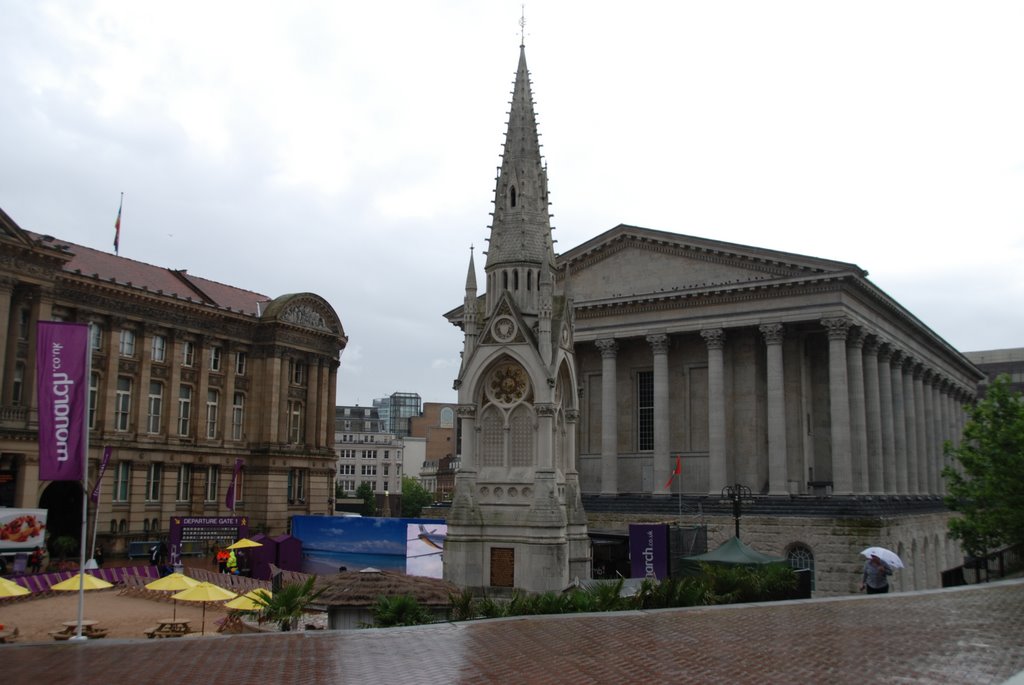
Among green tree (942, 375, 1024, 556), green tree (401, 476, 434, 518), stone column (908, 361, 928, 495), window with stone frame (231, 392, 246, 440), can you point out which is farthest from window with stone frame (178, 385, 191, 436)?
green tree (401, 476, 434, 518)

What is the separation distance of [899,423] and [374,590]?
167ft

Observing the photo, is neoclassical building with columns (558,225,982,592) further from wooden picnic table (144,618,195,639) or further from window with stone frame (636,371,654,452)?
wooden picnic table (144,618,195,639)

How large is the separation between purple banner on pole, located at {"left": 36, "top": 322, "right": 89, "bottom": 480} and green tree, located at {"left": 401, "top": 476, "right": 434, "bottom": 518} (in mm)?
111779

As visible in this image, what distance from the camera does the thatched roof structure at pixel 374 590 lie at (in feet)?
64.8

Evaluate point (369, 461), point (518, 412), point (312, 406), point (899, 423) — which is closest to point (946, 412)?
point (899, 423)

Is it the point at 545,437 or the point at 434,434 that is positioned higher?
the point at 434,434

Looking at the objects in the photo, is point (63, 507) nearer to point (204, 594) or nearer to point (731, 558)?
point (204, 594)

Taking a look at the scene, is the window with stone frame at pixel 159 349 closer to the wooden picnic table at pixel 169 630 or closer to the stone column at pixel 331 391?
the stone column at pixel 331 391

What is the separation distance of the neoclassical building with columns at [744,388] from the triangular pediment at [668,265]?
85 millimetres

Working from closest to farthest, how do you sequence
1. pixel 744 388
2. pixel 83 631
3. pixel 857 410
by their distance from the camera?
pixel 83 631
pixel 857 410
pixel 744 388

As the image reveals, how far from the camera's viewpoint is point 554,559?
83.9 feet

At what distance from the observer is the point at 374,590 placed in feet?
65.4

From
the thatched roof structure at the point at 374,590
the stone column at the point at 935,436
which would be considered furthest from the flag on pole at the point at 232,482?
the stone column at the point at 935,436

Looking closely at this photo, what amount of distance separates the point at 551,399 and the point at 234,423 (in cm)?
4597
